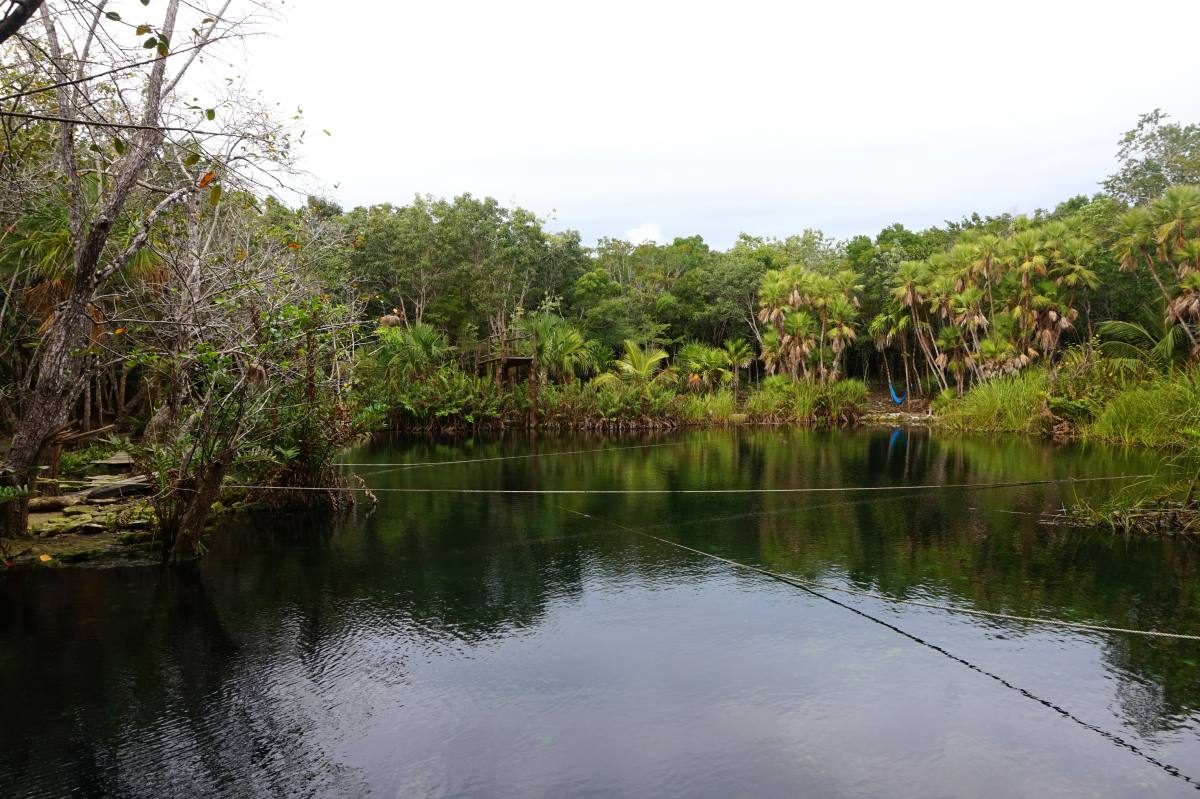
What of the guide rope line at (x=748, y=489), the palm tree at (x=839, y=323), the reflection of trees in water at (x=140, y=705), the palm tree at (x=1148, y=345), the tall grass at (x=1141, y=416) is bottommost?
the reflection of trees in water at (x=140, y=705)

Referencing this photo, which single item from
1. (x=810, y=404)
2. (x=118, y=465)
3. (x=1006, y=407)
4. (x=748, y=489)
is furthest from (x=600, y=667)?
(x=810, y=404)

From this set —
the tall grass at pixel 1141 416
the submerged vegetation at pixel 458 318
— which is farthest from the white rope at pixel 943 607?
the tall grass at pixel 1141 416

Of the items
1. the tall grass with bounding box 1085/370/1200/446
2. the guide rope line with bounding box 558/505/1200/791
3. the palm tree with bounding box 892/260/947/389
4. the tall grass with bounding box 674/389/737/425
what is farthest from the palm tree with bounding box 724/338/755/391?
the guide rope line with bounding box 558/505/1200/791

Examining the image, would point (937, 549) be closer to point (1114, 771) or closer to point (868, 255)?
point (1114, 771)

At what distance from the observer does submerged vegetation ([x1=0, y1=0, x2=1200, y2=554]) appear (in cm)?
725

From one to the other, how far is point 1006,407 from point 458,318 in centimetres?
2173

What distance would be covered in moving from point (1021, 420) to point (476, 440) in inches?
627

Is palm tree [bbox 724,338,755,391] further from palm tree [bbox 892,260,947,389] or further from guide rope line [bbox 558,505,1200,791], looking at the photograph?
guide rope line [bbox 558,505,1200,791]

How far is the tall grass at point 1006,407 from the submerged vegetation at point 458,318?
108mm

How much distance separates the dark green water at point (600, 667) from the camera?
3.90m

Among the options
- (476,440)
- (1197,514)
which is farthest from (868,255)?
(1197,514)

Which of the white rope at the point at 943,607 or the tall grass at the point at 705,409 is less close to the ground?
the tall grass at the point at 705,409

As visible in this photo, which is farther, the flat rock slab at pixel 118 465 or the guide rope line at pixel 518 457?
the guide rope line at pixel 518 457

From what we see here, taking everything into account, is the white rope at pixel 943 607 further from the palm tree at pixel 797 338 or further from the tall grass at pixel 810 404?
the palm tree at pixel 797 338
